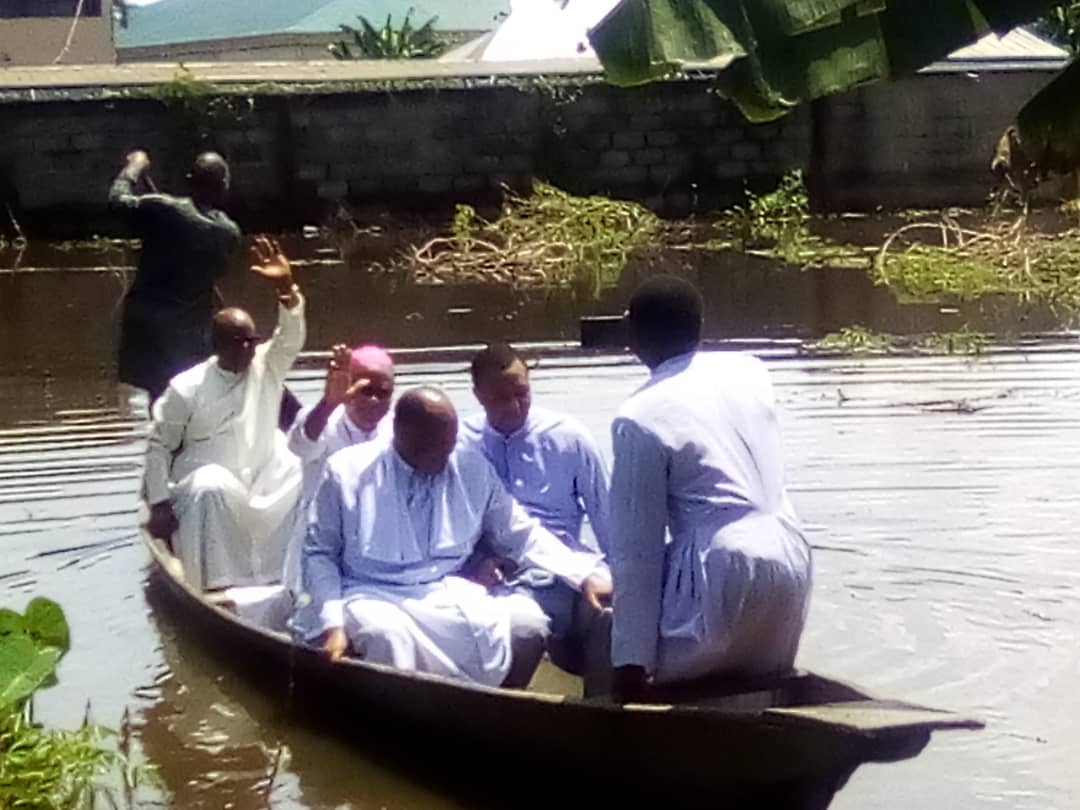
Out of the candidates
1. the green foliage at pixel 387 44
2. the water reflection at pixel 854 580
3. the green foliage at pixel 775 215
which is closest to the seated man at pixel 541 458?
the water reflection at pixel 854 580

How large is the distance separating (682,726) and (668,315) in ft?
3.93

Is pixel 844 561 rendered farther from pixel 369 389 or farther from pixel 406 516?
pixel 406 516

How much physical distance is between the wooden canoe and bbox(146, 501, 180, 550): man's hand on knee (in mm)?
1540

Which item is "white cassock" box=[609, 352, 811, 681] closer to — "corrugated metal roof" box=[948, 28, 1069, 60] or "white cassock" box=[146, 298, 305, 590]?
"white cassock" box=[146, 298, 305, 590]

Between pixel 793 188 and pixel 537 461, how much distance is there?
17.0 meters

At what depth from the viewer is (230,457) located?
27.4 feet

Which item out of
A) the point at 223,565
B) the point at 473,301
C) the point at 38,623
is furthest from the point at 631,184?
the point at 38,623

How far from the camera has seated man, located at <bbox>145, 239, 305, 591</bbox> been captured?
8.23 m

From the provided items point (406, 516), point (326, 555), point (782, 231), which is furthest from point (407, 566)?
point (782, 231)

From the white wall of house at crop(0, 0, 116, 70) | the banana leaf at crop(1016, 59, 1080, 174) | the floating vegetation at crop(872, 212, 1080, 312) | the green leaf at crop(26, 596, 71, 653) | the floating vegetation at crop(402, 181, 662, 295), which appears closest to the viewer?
the banana leaf at crop(1016, 59, 1080, 174)

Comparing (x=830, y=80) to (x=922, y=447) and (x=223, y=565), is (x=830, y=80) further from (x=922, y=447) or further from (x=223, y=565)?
(x=922, y=447)

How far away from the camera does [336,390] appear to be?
799 centimetres

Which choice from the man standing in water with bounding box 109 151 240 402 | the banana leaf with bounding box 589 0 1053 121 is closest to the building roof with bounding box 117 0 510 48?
the man standing in water with bounding box 109 151 240 402

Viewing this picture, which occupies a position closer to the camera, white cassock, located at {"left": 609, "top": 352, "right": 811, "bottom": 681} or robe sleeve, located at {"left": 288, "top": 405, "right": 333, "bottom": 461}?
white cassock, located at {"left": 609, "top": 352, "right": 811, "bottom": 681}
